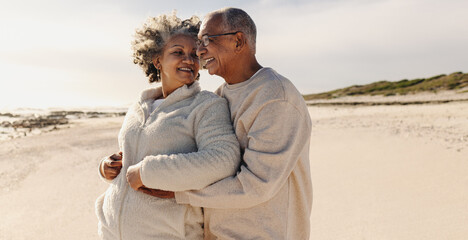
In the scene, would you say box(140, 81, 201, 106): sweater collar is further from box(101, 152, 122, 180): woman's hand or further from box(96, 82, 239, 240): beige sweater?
box(101, 152, 122, 180): woman's hand

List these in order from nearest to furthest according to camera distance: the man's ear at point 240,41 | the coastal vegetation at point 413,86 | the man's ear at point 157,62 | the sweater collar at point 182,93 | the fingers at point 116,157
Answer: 1. the man's ear at point 240,41
2. the sweater collar at point 182,93
3. the fingers at point 116,157
4. the man's ear at point 157,62
5. the coastal vegetation at point 413,86

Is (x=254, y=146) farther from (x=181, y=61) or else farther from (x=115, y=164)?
(x=115, y=164)

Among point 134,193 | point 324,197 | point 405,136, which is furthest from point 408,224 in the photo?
point 405,136

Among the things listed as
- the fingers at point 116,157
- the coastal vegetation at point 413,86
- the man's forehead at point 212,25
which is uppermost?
the man's forehead at point 212,25

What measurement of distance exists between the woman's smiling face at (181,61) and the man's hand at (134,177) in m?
0.61

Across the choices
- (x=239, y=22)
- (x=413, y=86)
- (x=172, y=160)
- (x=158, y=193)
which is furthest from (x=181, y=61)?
(x=413, y=86)

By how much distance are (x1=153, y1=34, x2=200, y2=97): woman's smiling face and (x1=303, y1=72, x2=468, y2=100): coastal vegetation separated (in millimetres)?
24813

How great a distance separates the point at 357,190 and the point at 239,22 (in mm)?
4165

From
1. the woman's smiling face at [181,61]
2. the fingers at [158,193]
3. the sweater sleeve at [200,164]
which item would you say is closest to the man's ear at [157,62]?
the woman's smiling face at [181,61]

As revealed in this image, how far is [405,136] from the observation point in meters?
8.80

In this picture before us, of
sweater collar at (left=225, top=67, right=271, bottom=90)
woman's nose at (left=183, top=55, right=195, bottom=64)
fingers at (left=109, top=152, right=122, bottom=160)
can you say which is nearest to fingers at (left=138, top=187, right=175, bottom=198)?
fingers at (left=109, top=152, right=122, bottom=160)

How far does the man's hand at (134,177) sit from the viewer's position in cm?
199

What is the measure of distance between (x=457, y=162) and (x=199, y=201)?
5667mm

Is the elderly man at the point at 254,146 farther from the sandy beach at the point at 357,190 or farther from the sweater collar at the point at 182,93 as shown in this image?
the sandy beach at the point at 357,190
